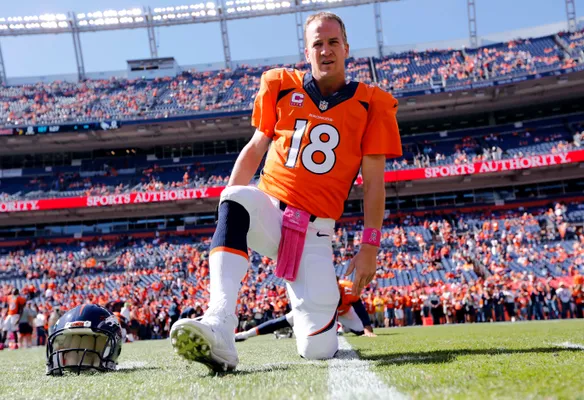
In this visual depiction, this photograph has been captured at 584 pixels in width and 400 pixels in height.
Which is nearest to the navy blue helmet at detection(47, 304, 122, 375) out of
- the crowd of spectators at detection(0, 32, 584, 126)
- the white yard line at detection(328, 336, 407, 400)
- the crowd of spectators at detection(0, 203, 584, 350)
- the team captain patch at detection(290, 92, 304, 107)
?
the white yard line at detection(328, 336, 407, 400)

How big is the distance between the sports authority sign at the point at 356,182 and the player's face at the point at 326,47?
1990 cm

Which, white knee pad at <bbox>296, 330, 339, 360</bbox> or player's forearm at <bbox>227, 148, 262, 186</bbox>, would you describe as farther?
white knee pad at <bbox>296, 330, 339, 360</bbox>

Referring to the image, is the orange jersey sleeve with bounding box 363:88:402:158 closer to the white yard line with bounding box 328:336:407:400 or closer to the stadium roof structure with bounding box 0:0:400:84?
the white yard line with bounding box 328:336:407:400

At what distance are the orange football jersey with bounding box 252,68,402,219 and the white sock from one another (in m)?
0.60

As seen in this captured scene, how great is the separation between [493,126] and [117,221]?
845 inches

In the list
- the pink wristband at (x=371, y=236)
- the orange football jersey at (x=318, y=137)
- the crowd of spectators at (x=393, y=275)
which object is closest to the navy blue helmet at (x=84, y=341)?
the orange football jersey at (x=318, y=137)

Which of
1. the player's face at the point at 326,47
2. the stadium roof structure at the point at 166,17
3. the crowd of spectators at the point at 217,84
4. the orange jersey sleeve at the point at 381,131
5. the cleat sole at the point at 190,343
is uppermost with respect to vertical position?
the stadium roof structure at the point at 166,17

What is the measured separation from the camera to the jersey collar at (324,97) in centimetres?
A: 313

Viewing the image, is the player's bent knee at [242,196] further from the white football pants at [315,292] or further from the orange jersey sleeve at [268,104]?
the orange jersey sleeve at [268,104]

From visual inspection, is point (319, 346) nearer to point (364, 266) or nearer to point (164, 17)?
point (364, 266)

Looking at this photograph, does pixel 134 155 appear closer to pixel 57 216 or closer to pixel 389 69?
pixel 57 216

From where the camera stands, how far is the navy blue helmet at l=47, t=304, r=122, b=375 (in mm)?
2883

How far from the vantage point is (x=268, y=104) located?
318 cm

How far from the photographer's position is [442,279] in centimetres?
1888
